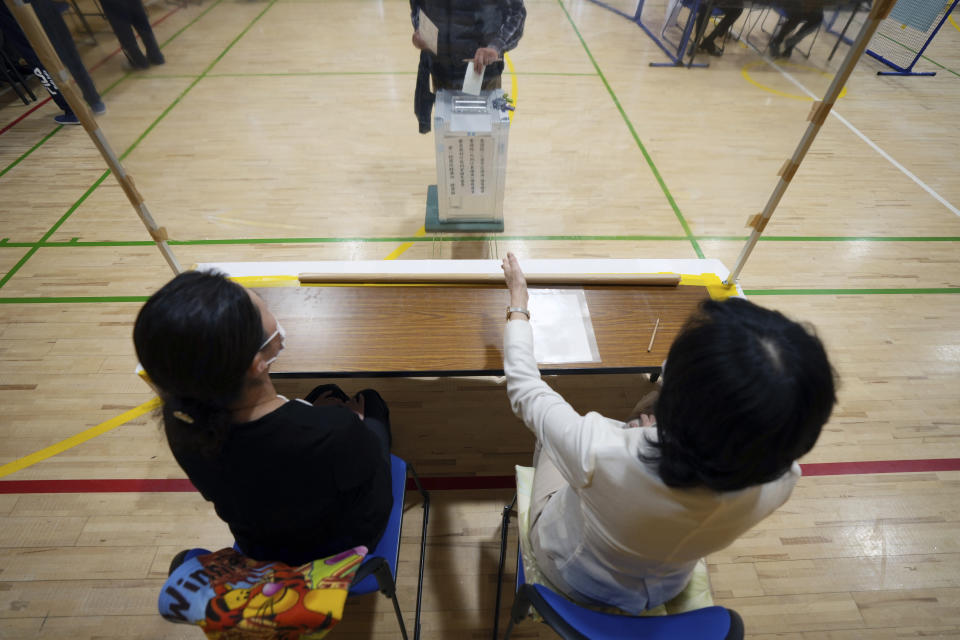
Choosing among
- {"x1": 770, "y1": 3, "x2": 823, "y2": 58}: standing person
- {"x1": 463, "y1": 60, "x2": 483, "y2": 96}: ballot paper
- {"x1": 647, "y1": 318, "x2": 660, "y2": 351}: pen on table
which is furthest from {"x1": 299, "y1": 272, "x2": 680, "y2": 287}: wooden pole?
{"x1": 770, "y1": 3, "x2": 823, "y2": 58}: standing person

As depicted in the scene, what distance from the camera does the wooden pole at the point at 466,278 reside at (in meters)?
1.73

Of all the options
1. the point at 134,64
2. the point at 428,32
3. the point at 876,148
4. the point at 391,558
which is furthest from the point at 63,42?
the point at 876,148

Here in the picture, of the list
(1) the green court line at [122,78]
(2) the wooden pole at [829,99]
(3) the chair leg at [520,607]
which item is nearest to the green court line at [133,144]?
(1) the green court line at [122,78]

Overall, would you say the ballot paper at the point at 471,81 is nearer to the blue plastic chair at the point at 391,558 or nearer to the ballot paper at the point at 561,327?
the ballot paper at the point at 561,327

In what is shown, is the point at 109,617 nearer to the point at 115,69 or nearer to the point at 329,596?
the point at 329,596

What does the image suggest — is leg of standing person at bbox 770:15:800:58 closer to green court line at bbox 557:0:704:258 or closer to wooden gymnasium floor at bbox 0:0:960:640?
wooden gymnasium floor at bbox 0:0:960:640

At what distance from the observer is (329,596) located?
820mm

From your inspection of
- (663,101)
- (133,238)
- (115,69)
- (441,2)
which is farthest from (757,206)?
(133,238)

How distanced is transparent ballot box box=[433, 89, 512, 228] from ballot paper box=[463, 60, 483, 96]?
67 mm

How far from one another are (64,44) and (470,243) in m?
2.06

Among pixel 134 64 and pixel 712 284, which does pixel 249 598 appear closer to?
pixel 712 284

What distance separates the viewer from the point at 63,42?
1583 mm

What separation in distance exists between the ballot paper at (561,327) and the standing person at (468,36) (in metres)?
1.15

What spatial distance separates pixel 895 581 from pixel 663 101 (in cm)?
389
